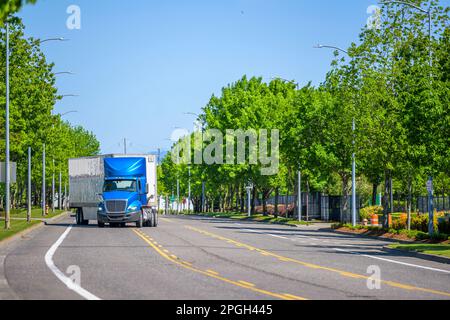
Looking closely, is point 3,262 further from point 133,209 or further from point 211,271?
point 133,209

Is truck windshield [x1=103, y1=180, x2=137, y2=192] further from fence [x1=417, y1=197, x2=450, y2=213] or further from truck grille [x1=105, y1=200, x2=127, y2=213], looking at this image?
fence [x1=417, y1=197, x2=450, y2=213]

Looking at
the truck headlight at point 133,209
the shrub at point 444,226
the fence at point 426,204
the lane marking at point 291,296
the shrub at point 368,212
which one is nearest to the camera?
the lane marking at point 291,296

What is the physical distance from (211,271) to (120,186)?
2801cm

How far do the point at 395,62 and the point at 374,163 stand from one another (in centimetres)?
601

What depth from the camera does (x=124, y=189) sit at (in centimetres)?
4966

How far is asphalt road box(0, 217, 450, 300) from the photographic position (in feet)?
56.9

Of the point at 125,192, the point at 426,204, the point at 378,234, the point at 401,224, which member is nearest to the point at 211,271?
the point at 378,234

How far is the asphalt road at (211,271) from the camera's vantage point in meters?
17.3

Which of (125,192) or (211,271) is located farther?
(125,192)

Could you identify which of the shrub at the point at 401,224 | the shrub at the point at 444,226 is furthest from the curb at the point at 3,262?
the shrub at the point at 401,224

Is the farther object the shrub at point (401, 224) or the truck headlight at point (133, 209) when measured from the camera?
the shrub at point (401, 224)

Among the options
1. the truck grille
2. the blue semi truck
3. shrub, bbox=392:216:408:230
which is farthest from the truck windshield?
shrub, bbox=392:216:408:230

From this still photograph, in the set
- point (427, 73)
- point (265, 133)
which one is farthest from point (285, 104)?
point (427, 73)

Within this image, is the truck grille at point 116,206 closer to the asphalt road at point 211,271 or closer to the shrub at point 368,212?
the asphalt road at point 211,271
